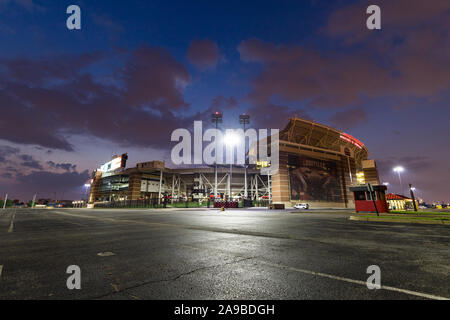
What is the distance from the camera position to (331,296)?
2162 millimetres

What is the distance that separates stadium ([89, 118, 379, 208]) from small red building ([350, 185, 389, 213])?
975 inches

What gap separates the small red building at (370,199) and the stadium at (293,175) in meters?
24.8

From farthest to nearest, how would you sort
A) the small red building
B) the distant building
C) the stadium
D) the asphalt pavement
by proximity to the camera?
the stadium
the distant building
the small red building
the asphalt pavement

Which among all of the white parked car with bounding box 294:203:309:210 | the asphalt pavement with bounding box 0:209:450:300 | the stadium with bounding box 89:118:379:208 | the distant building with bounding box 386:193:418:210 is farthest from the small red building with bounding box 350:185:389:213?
the distant building with bounding box 386:193:418:210

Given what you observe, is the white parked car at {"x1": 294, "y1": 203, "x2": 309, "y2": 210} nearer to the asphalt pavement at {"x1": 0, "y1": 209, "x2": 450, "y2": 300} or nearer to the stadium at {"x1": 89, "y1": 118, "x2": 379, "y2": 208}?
the stadium at {"x1": 89, "y1": 118, "x2": 379, "y2": 208}

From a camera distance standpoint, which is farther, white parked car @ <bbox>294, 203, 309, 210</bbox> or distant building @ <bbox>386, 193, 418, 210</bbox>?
white parked car @ <bbox>294, 203, 309, 210</bbox>

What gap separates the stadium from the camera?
4847cm

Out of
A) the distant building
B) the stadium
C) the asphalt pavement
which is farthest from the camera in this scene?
the stadium

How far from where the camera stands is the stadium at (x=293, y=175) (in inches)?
1908

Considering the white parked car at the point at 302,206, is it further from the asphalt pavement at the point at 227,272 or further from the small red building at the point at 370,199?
the asphalt pavement at the point at 227,272

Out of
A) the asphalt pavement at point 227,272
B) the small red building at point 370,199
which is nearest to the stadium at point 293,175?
the small red building at point 370,199

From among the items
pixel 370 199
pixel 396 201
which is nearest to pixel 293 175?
pixel 396 201
